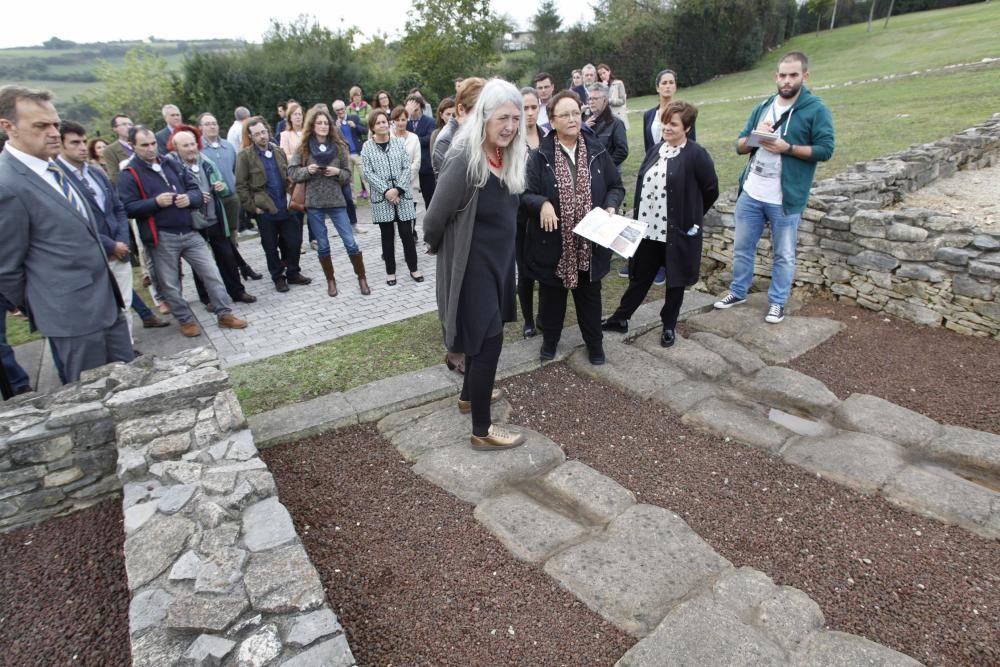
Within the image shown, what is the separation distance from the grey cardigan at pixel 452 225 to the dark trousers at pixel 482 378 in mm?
193

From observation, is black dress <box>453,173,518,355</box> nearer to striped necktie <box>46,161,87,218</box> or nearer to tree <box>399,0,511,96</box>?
striped necktie <box>46,161,87,218</box>

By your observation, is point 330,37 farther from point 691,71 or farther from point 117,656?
point 117,656

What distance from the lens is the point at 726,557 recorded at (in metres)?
2.91

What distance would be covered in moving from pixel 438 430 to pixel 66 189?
283cm

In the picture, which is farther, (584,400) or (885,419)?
(584,400)

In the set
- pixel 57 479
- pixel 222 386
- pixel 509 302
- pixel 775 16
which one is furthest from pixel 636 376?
pixel 775 16

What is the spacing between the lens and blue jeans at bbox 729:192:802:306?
5230 millimetres

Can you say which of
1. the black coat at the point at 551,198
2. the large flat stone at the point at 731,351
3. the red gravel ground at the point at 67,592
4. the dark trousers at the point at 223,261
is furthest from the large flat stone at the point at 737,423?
the dark trousers at the point at 223,261

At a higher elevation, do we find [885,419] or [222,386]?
[222,386]

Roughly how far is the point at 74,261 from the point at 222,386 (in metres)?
1.24

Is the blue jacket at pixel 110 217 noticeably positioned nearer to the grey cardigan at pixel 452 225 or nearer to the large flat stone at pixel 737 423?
the grey cardigan at pixel 452 225

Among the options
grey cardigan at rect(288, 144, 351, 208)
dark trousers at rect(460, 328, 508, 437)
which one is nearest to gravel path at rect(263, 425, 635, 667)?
dark trousers at rect(460, 328, 508, 437)

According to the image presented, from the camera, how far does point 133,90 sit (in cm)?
2931

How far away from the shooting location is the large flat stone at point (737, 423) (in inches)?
148
